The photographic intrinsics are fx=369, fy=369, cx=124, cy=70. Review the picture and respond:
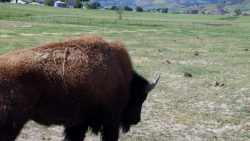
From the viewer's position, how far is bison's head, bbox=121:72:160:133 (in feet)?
22.4

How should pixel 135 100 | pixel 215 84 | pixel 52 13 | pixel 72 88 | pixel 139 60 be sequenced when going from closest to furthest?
pixel 72 88 → pixel 135 100 → pixel 215 84 → pixel 139 60 → pixel 52 13

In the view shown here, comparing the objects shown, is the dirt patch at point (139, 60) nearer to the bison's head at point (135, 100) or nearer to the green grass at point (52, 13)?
the bison's head at point (135, 100)

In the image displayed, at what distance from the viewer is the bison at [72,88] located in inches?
194

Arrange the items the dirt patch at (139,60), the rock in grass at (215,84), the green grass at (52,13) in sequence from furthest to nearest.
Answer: the green grass at (52,13), the dirt patch at (139,60), the rock in grass at (215,84)

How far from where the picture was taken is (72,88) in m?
5.50

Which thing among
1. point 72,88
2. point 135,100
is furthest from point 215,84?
point 72,88

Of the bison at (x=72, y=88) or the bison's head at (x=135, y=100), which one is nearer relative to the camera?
the bison at (x=72, y=88)

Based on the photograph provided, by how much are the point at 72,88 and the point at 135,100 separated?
1700mm

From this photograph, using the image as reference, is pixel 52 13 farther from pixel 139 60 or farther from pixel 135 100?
pixel 135 100

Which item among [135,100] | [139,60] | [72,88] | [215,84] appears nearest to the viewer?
[72,88]

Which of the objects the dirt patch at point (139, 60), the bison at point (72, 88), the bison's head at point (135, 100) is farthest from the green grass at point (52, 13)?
the bison at point (72, 88)

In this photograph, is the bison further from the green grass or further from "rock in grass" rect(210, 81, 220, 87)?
the green grass

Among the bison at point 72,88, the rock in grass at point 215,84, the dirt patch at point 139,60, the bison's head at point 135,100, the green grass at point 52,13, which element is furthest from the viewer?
the green grass at point 52,13

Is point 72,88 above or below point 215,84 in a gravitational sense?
above
